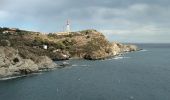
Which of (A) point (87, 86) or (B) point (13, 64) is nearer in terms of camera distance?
(A) point (87, 86)

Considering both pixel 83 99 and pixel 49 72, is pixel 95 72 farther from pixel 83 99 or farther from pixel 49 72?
pixel 83 99

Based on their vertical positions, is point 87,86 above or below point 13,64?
below

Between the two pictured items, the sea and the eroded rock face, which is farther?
the eroded rock face

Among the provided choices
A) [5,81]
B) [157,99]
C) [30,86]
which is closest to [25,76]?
[5,81]

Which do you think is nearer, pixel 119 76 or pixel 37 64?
pixel 119 76

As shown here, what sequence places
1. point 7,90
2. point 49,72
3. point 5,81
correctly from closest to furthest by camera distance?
point 7,90 < point 5,81 < point 49,72

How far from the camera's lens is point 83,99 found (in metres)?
90.2

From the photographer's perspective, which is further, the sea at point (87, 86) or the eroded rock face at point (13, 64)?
the eroded rock face at point (13, 64)

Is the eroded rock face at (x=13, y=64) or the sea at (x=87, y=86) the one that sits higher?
the eroded rock face at (x=13, y=64)

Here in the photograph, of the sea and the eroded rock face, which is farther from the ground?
the eroded rock face

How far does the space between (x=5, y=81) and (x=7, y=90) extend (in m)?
16.0

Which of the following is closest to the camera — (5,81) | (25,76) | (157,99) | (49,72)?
(157,99)

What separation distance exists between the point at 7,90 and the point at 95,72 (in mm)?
50537

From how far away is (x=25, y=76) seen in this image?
134 meters
